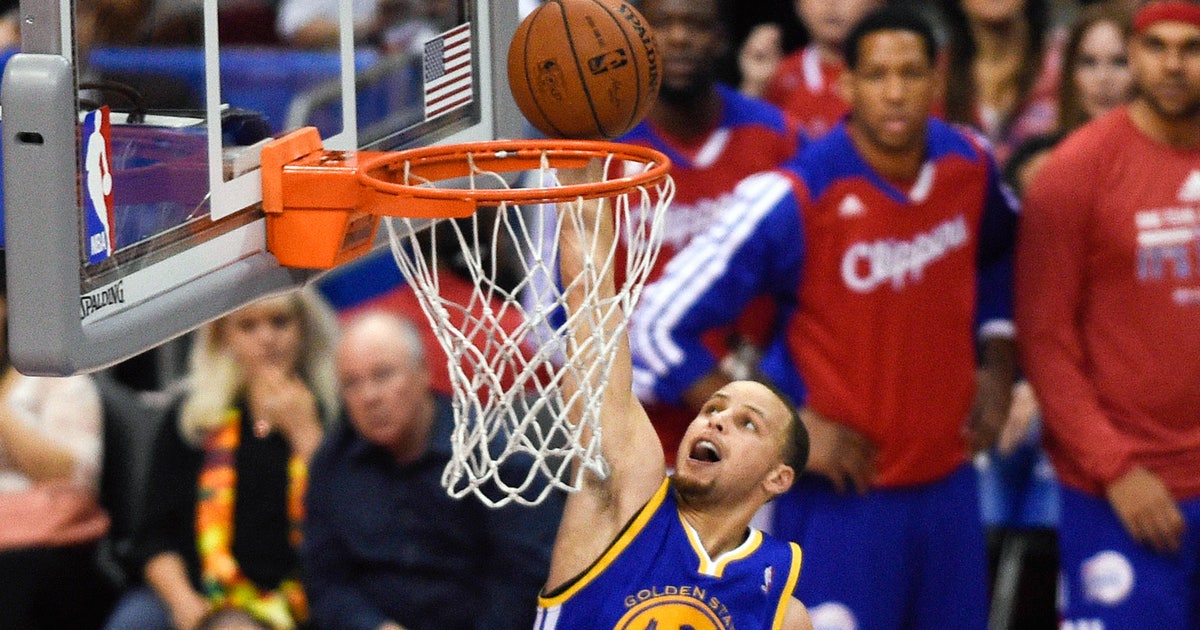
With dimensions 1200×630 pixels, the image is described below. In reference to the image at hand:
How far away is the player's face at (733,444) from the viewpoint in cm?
395

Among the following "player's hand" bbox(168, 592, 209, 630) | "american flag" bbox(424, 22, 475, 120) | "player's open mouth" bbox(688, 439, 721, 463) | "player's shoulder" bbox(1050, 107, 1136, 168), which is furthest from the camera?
"player's hand" bbox(168, 592, 209, 630)

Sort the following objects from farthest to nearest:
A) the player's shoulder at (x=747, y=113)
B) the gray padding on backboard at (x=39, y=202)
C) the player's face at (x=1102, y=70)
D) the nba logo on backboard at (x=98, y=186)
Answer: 1. the player's face at (x=1102, y=70)
2. the player's shoulder at (x=747, y=113)
3. the nba logo on backboard at (x=98, y=186)
4. the gray padding on backboard at (x=39, y=202)

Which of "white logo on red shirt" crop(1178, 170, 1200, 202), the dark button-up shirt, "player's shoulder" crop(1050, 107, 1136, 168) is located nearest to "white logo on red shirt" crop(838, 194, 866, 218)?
"player's shoulder" crop(1050, 107, 1136, 168)

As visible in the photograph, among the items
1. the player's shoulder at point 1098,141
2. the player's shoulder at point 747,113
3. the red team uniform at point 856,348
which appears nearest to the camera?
the red team uniform at point 856,348

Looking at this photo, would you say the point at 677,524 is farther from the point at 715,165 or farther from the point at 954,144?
the point at 715,165

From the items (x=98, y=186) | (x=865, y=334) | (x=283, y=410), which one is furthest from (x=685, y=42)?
(x=98, y=186)

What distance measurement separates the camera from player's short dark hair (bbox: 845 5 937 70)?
5.38 m

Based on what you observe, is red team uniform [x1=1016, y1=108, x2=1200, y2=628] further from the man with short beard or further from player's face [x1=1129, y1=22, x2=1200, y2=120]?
player's face [x1=1129, y1=22, x2=1200, y2=120]

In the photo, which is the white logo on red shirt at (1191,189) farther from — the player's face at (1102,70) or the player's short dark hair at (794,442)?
the player's short dark hair at (794,442)

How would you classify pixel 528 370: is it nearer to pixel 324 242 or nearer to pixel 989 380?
pixel 324 242

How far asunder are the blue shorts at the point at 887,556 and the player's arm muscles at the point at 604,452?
1421 millimetres

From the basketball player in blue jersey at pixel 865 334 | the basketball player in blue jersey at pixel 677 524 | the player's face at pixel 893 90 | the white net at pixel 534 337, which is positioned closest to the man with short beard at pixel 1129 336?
the basketball player in blue jersey at pixel 865 334

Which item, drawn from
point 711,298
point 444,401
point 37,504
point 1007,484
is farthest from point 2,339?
point 1007,484

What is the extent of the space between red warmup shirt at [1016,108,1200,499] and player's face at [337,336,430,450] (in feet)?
5.88
